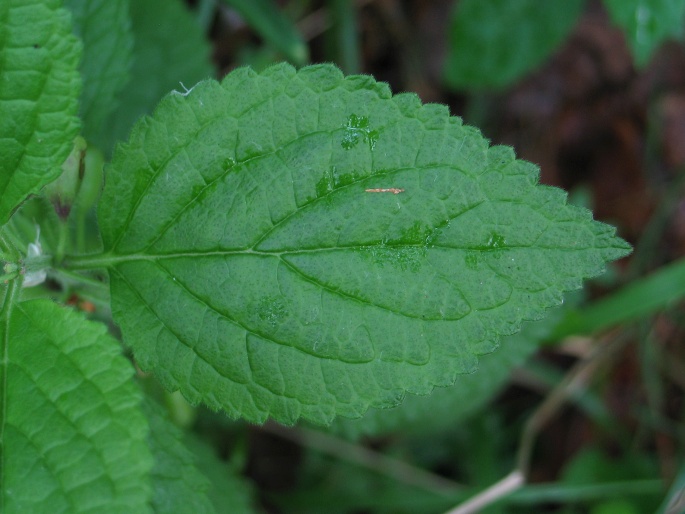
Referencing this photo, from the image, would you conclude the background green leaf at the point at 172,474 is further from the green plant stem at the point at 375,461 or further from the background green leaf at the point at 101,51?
the green plant stem at the point at 375,461

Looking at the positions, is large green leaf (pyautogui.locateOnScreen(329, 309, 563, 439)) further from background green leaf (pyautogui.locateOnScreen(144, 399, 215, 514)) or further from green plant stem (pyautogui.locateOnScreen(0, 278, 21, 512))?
green plant stem (pyautogui.locateOnScreen(0, 278, 21, 512))

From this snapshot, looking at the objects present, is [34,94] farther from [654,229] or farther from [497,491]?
[654,229]

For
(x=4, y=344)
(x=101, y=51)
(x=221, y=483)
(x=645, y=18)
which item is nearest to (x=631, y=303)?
(x=645, y=18)

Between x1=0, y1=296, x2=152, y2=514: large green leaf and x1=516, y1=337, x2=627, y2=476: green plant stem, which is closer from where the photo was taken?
x1=0, y1=296, x2=152, y2=514: large green leaf

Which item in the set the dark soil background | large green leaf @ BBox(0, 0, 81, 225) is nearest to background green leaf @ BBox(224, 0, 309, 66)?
the dark soil background

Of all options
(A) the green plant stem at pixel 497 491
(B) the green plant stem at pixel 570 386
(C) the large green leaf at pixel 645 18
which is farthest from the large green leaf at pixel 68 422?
(C) the large green leaf at pixel 645 18

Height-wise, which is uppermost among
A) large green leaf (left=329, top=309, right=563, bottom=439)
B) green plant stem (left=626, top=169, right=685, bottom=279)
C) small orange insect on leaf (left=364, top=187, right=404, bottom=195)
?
green plant stem (left=626, top=169, right=685, bottom=279)
